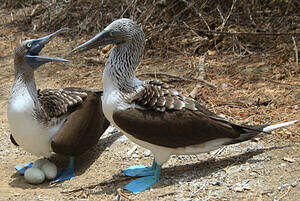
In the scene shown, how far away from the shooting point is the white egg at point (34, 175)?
4172 millimetres

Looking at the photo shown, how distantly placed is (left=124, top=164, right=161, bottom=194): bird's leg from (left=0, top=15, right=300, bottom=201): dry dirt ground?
66 mm

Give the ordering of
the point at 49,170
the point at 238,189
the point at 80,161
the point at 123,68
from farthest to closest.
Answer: the point at 80,161
the point at 49,170
the point at 123,68
the point at 238,189

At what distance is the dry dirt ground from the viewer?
3.47 meters

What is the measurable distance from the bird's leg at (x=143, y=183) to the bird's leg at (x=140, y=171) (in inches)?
4.8

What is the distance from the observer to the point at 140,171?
407 cm

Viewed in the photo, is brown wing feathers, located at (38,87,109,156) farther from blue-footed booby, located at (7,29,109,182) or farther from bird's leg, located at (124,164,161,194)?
bird's leg, located at (124,164,161,194)

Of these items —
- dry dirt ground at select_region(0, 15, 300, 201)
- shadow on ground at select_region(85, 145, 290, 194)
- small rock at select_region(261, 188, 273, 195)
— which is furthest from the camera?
shadow on ground at select_region(85, 145, 290, 194)

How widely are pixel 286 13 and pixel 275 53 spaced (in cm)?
120

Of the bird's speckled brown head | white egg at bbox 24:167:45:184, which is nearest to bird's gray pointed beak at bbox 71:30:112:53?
the bird's speckled brown head

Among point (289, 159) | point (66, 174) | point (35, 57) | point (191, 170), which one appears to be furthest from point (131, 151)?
point (289, 159)

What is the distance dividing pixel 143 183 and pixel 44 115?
54.9 inches

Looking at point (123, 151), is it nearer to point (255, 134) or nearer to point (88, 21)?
point (255, 134)

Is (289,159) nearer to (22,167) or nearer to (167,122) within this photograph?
(167,122)

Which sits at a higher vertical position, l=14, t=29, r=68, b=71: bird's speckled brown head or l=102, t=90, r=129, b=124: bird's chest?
l=14, t=29, r=68, b=71: bird's speckled brown head
